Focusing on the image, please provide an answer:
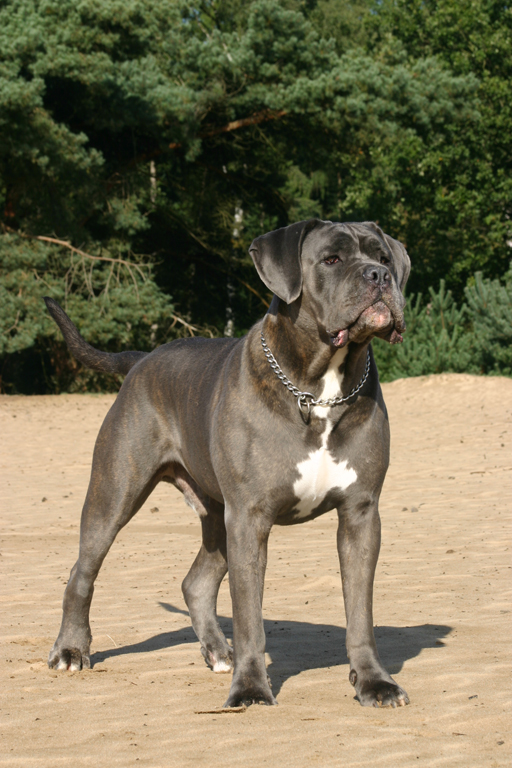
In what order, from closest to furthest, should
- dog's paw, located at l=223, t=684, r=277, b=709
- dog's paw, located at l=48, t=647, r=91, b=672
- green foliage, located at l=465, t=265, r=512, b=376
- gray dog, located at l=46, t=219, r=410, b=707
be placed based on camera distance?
1. dog's paw, located at l=223, t=684, r=277, b=709
2. gray dog, located at l=46, t=219, r=410, b=707
3. dog's paw, located at l=48, t=647, r=91, b=672
4. green foliage, located at l=465, t=265, r=512, b=376

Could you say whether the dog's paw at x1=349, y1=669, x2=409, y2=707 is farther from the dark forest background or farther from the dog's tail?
the dark forest background

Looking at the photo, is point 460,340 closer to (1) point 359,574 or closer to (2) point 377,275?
(1) point 359,574

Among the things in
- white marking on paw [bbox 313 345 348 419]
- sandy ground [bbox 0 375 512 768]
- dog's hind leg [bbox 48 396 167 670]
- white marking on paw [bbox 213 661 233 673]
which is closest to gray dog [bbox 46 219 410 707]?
white marking on paw [bbox 313 345 348 419]

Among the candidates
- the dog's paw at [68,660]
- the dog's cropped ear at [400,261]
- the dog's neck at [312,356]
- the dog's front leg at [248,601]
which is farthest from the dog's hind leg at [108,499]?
the dog's cropped ear at [400,261]

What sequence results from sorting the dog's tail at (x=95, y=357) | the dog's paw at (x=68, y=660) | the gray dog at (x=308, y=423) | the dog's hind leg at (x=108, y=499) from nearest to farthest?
the gray dog at (x=308, y=423) → the dog's paw at (x=68, y=660) → the dog's hind leg at (x=108, y=499) → the dog's tail at (x=95, y=357)

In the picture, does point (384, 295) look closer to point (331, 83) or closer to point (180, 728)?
point (180, 728)

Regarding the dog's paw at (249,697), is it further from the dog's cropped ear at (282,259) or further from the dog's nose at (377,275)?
the dog's nose at (377,275)

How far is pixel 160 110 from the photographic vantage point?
868 inches

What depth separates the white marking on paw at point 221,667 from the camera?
450 centimetres

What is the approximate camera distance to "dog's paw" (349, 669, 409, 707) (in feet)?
12.0

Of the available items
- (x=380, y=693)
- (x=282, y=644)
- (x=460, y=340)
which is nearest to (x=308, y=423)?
(x=380, y=693)

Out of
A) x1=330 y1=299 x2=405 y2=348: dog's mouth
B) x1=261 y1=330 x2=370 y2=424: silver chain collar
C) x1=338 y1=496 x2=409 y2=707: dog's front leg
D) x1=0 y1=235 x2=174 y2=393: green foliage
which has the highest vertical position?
x1=330 y1=299 x2=405 y2=348: dog's mouth

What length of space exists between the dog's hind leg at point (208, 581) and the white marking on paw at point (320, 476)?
→ 1.13 m

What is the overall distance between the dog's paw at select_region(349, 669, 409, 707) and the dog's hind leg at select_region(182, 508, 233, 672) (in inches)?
42.0
